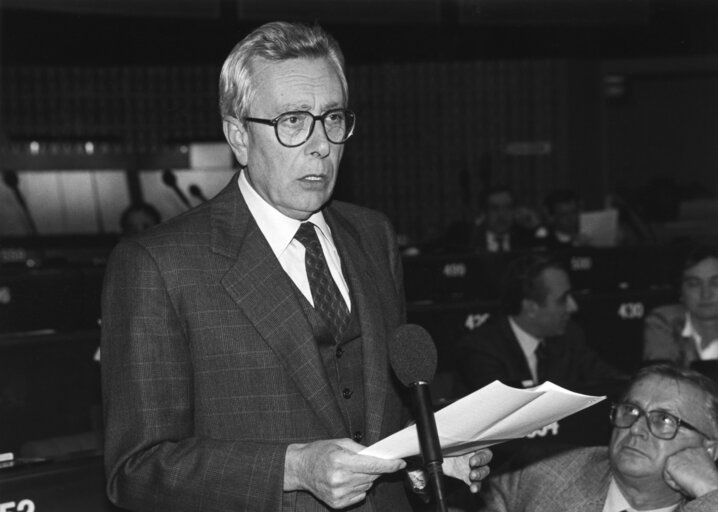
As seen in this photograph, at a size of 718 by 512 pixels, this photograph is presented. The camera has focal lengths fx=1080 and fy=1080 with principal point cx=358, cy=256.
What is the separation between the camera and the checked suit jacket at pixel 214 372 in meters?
1.54

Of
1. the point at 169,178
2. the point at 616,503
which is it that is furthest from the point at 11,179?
the point at 616,503

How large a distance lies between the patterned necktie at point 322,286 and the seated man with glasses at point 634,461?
1048mm

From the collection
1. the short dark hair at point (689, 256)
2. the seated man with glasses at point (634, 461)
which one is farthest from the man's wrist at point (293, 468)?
the short dark hair at point (689, 256)

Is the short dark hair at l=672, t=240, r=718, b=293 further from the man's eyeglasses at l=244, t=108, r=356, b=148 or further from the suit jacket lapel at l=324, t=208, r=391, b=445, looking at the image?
the man's eyeglasses at l=244, t=108, r=356, b=148

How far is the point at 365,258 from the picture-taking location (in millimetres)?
1844

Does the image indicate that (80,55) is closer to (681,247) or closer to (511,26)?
(511,26)

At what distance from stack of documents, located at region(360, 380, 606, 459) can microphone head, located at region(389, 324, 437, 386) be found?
0.06 metres

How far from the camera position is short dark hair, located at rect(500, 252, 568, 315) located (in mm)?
5066

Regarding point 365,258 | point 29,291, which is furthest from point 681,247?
point 365,258

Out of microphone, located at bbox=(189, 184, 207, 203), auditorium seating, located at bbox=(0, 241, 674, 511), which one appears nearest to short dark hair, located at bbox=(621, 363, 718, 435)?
auditorium seating, located at bbox=(0, 241, 674, 511)

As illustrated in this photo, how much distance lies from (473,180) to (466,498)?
10.4m

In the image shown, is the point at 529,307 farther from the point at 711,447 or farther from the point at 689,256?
the point at 711,447

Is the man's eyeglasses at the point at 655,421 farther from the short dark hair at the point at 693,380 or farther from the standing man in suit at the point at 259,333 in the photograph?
the standing man in suit at the point at 259,333

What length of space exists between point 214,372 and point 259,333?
9 cm
